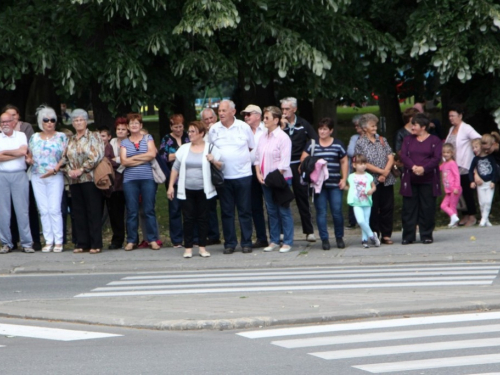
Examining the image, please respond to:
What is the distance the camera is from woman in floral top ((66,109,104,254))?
14180 millimetres

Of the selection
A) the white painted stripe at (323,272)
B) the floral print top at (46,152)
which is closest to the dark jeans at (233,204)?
the white painted stripe at (323,272)

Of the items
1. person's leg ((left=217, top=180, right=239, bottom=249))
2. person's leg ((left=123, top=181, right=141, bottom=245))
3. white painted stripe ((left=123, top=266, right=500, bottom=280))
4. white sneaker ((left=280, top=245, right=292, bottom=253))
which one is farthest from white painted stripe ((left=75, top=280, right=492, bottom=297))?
person's leg ((left=123, top=181, right=141, bottom=245))

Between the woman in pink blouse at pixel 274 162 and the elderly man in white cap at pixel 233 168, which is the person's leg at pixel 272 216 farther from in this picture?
the elderly man in white cap at pixel 233 168

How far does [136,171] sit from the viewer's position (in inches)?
562

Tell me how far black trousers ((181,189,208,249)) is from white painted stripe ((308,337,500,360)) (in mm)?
6034

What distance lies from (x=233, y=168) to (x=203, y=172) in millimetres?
506

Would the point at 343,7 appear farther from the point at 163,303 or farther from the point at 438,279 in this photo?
the point at 163,303

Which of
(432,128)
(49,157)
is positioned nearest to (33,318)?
(49,157)

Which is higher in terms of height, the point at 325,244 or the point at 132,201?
the point at 132,201

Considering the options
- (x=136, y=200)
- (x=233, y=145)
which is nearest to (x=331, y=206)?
(x=233, y=145)

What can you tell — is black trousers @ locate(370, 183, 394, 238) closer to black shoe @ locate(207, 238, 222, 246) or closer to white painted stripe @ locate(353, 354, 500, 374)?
black shoe @ locate(207, 238, 222, 246)

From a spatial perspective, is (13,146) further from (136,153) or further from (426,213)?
(426,213)

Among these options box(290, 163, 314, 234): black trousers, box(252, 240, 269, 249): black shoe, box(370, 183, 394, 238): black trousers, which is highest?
box(290, 163, 314, 234): black trousers

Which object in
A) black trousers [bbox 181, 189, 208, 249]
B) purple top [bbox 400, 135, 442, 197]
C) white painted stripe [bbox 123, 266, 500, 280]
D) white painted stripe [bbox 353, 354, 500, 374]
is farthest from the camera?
purple top [bbox 400, 135, 442, 197]
